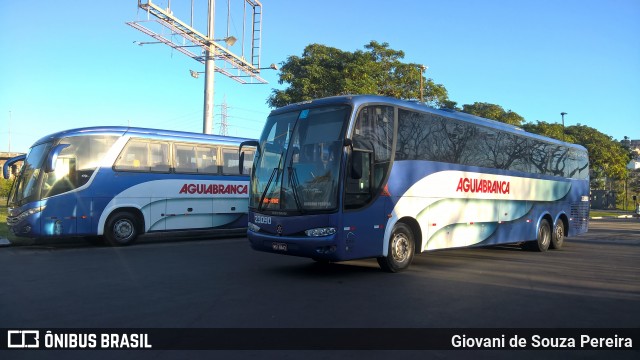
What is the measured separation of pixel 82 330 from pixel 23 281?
12.3ft

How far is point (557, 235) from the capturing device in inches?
599

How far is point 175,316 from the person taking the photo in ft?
19.7

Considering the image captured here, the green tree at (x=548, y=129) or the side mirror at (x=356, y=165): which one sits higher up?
the green tree at (x=548, y=129)

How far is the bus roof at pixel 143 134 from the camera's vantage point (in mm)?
13312

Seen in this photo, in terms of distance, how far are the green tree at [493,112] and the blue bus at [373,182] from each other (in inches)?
1389

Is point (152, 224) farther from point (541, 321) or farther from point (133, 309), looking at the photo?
point (541, 321)

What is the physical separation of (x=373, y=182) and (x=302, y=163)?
54.0 inches

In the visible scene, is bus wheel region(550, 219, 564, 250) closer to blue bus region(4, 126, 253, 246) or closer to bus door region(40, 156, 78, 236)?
blue bus region(4, 126, 253, 246)

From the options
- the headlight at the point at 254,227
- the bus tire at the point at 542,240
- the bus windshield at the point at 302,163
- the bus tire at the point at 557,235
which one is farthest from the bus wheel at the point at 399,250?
the bus tire at the point at 557,235

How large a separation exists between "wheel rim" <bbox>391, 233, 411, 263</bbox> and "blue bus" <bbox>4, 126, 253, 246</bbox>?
6.83 metres

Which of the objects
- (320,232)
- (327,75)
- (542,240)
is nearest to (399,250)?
(320,232)

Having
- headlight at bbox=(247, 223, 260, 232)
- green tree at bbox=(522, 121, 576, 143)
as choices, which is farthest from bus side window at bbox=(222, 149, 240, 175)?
green tree at bbox=(522, 121, 576, 143)

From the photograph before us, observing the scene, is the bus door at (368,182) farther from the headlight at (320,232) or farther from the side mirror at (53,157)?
the side mirror at (53,157)

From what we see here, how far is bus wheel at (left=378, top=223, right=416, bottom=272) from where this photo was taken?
929 cm
